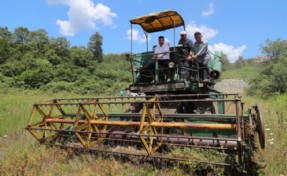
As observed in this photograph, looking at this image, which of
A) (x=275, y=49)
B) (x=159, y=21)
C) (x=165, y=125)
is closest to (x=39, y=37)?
(x=275, y=49)

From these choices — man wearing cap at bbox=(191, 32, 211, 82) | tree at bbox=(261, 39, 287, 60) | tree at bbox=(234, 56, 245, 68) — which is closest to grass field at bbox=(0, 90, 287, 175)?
man wearing cap at bbox=(191, 32, 211, 82)

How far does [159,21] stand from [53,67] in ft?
113

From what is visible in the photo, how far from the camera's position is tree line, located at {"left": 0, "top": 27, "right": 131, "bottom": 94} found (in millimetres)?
32438

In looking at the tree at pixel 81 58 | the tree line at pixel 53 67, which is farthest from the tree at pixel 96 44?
the tree at pixel 81 58

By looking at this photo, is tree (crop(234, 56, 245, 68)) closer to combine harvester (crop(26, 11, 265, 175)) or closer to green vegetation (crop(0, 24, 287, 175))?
green vegetation (crop(0, 24, 287, 175))

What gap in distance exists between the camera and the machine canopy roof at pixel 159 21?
8477 mm

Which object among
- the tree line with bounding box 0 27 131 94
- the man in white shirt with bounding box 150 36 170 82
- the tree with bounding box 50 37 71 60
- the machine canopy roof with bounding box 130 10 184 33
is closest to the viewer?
the man in white shirt with bounding box 150 36 170 82

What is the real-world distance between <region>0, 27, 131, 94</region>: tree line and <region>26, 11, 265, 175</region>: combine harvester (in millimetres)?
18014

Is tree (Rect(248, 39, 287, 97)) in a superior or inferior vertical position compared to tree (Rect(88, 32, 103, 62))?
inferior

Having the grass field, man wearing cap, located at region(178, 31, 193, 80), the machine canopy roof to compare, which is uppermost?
the machine canopy roof

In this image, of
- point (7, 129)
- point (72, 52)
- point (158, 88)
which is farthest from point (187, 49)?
point (72, 52)

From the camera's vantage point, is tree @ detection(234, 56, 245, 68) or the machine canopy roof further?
tree @ detection(234, 56, 245, 68)

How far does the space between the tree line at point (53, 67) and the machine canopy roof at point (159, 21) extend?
17.1 metres

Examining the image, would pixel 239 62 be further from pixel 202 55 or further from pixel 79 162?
pixel 79 162
